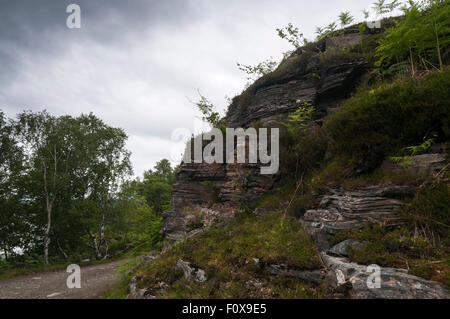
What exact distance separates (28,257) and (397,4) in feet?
91.5

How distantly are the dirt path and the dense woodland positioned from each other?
327 cm

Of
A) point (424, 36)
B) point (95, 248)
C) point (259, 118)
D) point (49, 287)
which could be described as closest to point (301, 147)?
point (259, 118)

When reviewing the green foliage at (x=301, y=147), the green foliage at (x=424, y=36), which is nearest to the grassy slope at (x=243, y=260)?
the green foliage at (x=301, y=147)

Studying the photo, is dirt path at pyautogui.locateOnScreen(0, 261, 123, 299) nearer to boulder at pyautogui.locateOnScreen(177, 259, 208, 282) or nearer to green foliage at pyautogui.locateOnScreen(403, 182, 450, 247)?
boulder at pyautogui.locateOnScreen(177, 259, 208, 282)

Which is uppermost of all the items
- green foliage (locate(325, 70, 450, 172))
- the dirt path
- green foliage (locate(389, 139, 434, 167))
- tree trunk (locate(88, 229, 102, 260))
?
green foliage (locate(325, 70, 450, 172))

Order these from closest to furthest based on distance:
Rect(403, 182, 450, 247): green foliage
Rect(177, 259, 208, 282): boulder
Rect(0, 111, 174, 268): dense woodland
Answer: Rect(403, 182, 450, 247): green foliage → Rect(177, 259, 208, 282): boulder → Rect(0, 111, 174, 268): dense woodland

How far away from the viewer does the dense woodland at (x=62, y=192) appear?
53.8 feet

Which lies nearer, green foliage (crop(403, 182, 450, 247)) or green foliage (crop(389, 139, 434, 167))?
green foliage (crop(403, 182, 450, 247))

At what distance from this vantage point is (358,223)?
3.97 metres

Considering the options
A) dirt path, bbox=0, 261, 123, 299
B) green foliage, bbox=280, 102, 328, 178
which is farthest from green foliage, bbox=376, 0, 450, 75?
dirt path, bbox=0, 261, 123, 299

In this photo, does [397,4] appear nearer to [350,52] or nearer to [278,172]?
[350,52]

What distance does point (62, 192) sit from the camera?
66.1ft

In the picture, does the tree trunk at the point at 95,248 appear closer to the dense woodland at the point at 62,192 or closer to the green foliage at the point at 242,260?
the dense woodland at the point at 62,192

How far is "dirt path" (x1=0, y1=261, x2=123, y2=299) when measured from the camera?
928cm
